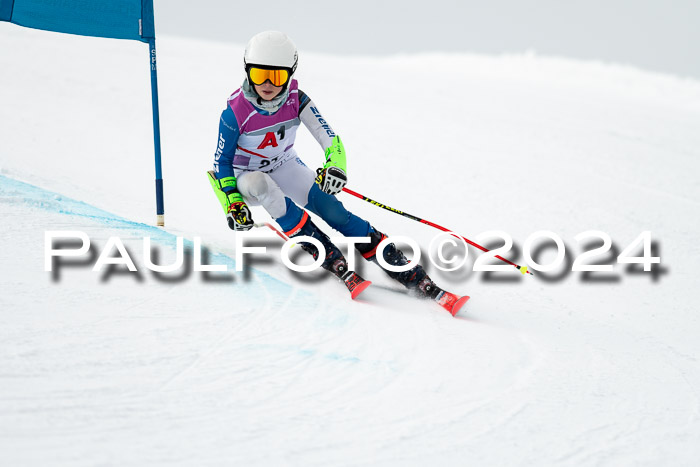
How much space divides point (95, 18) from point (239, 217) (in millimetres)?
1811

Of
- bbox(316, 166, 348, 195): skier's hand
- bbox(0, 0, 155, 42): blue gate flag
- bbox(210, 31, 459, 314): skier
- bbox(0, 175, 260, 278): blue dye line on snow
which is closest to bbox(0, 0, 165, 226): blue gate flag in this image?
bbox(0, 0, 155, 42): blue gate flag

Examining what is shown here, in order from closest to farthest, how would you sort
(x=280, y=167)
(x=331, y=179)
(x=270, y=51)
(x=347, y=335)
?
1. (x=347, y=335)
2. (x=270, y=51)
3. (x=331, y=179)
4. (x=280, y=167)

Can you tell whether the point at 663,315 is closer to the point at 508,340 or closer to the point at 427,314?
the point at 508,340

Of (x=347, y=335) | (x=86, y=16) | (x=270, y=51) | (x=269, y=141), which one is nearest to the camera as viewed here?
(x=347, y=335)

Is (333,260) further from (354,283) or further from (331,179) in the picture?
(331,179)

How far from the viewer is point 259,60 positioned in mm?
3117

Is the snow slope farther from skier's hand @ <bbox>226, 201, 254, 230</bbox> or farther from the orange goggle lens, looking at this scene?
the orange goggle lens

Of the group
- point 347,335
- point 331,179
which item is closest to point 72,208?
point 331,179

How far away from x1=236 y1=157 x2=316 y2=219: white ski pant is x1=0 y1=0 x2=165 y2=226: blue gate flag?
33.1 inches

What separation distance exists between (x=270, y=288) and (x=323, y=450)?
1.28m

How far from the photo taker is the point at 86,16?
3.90 meters

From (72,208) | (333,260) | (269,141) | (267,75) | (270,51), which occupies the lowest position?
(333,260)

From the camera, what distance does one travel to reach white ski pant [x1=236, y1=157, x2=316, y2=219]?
10.6ft

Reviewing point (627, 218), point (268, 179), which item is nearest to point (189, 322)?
point (268, 179)
